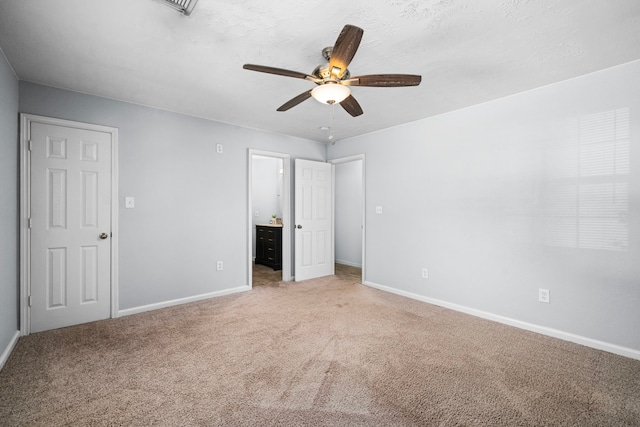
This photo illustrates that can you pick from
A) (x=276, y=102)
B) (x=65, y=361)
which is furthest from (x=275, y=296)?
(x=276, y=102)

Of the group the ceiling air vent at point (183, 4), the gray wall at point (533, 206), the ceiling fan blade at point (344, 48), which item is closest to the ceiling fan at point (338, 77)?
the ceiling fan blade at point (344, 48)

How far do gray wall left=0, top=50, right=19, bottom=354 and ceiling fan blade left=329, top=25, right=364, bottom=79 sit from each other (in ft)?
8.40

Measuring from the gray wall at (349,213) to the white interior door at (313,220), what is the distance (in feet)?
3.48

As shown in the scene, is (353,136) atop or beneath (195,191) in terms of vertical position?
atop

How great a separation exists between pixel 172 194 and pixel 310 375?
273cm

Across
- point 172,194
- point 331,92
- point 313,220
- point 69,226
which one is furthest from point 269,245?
point 331,92

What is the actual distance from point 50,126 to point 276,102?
2266 mm

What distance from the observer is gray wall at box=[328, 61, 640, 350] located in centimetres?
241

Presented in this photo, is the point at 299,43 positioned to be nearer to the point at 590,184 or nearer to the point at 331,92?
the point at 331,92

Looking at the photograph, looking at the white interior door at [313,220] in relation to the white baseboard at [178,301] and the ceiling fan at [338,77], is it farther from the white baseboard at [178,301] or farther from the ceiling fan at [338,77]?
the ceiling fan at [338,77]

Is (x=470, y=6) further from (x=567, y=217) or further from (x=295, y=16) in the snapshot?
(x=567, y=217)

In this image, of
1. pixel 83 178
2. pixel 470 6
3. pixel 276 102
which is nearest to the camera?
pixel 470 6

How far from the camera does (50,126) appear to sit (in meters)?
2.83

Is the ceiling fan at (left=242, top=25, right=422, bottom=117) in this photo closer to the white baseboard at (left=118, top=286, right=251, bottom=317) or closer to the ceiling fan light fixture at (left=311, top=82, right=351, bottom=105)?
the ceiling fan light fixture at (left=311, top=82, right=351, bottom=105)
